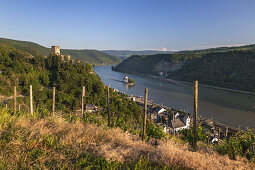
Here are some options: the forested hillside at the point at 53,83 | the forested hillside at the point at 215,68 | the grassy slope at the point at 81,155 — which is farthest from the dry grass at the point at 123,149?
the forested hillside at the point at 215,68

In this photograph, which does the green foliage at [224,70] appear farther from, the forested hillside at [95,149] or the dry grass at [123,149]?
the dry grass at [123,149]

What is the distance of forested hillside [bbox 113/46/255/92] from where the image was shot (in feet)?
188

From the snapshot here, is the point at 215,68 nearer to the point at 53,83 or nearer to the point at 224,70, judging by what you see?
the point at 224,70

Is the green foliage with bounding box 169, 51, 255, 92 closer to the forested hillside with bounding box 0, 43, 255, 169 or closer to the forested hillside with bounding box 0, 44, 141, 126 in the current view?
the forested hillside with bounding box 0, 44, 141, 126

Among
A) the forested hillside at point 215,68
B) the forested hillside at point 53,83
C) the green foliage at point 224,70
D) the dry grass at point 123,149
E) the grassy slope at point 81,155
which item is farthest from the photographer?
the forested hillside at point 215,68

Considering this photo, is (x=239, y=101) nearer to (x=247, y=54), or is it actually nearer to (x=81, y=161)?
(x=247, y=54)

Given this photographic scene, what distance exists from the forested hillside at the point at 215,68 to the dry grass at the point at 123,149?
59.9 meters

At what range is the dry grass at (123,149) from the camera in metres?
2.56

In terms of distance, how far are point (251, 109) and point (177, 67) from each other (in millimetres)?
61391

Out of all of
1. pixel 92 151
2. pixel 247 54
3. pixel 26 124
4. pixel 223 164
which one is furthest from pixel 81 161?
pixel 247 54

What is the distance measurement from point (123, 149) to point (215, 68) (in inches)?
3154

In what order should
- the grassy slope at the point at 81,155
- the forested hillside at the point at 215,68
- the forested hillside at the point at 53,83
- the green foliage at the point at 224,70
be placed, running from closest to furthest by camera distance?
the grassy slope at the point at 81,155, the forested hillside at the point at 53,83, the green foliage at the point at 224,70, the forested hillside at the point at 215,68

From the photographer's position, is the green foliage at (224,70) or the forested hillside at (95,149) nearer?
the forested hillside at (95,149)

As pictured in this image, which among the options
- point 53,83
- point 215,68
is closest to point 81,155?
point 53,83
